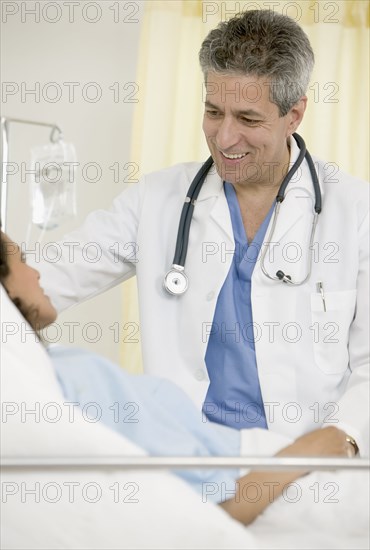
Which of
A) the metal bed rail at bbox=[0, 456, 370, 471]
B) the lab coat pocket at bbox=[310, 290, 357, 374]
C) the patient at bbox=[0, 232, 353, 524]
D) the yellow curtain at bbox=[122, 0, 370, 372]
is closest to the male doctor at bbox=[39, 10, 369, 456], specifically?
the lab coat pocket at bbox=[310, 290, 357, 374]

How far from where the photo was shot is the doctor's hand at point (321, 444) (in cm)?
102

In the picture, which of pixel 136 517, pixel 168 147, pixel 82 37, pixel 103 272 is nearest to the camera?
pixel 136 517

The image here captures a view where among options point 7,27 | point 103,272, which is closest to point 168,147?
point 7,27

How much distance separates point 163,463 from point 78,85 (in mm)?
2309

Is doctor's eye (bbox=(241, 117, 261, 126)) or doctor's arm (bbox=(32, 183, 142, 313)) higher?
doctor's eye (bbox=(241, 117, 261, 126))

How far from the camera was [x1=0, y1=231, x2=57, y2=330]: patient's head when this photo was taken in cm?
102

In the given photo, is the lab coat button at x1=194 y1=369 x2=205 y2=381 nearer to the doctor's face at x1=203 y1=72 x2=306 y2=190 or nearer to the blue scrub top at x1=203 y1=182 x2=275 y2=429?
the blue scrub top at x1=203 y1=182 x2=275 y2=429

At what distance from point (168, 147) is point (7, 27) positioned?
0.74 m

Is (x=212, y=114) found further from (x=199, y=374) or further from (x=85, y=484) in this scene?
(x=85, y=484)

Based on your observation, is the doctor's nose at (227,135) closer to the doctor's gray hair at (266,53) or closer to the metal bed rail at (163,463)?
the doctor's gray hair at (266,53)

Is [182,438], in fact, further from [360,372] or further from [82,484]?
[360,372]

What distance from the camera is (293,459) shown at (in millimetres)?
821

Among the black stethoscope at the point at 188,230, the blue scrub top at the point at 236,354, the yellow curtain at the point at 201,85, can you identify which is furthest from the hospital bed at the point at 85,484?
the yellow curtain at the point at 201,85

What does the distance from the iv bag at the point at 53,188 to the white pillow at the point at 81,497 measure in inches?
62.0
